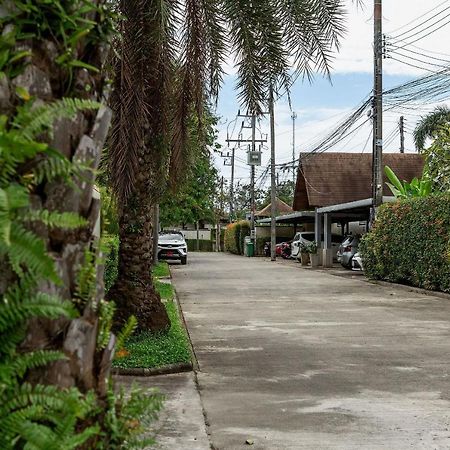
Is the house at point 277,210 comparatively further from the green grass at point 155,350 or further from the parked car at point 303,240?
the green grass at point 155,350

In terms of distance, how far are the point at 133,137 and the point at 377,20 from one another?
15.4 meters

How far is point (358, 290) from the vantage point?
62.2 ft

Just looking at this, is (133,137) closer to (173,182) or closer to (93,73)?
(173,182)

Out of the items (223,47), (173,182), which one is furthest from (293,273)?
(223,47)

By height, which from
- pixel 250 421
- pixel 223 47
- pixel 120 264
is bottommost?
pixel 250 421

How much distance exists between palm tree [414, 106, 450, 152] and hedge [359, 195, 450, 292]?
11029 mm

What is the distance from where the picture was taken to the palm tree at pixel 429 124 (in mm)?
31281

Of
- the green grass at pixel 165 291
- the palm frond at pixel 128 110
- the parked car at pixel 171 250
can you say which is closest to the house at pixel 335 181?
the parked car at pixel 171 250

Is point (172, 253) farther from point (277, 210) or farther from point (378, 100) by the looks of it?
point (277, 210)

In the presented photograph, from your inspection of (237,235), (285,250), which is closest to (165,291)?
(285,250)

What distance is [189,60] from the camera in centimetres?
830

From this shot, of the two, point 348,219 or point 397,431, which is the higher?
point 348,219

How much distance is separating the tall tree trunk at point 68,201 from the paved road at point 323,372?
3464 mm

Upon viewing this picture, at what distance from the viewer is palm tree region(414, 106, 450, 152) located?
31281mm
